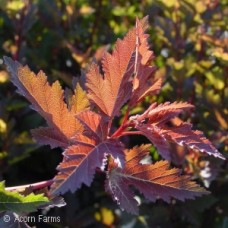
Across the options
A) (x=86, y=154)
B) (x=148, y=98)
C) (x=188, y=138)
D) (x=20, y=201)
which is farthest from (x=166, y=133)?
(x=148, y=98)

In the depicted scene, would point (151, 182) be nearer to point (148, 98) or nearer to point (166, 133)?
point (166, 133)

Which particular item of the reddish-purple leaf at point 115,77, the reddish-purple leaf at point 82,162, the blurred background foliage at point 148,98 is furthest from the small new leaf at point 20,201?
the blurred background foliage at point 148,98

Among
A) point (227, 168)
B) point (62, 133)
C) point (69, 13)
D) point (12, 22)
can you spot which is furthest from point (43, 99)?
point (69, 13)

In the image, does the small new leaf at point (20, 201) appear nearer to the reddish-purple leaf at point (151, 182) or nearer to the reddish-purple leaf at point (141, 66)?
the reddish-purple leaf at point (151, 182)

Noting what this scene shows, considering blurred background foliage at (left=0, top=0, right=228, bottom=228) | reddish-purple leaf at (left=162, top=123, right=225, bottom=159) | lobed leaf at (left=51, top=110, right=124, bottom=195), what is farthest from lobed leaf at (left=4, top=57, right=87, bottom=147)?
blurred background foliage at (left=0, top=0, right=228, bottom=228)

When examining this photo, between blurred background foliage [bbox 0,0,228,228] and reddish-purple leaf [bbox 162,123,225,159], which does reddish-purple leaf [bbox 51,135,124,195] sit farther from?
blurred background foliage [bbox 0,0,228,228]
